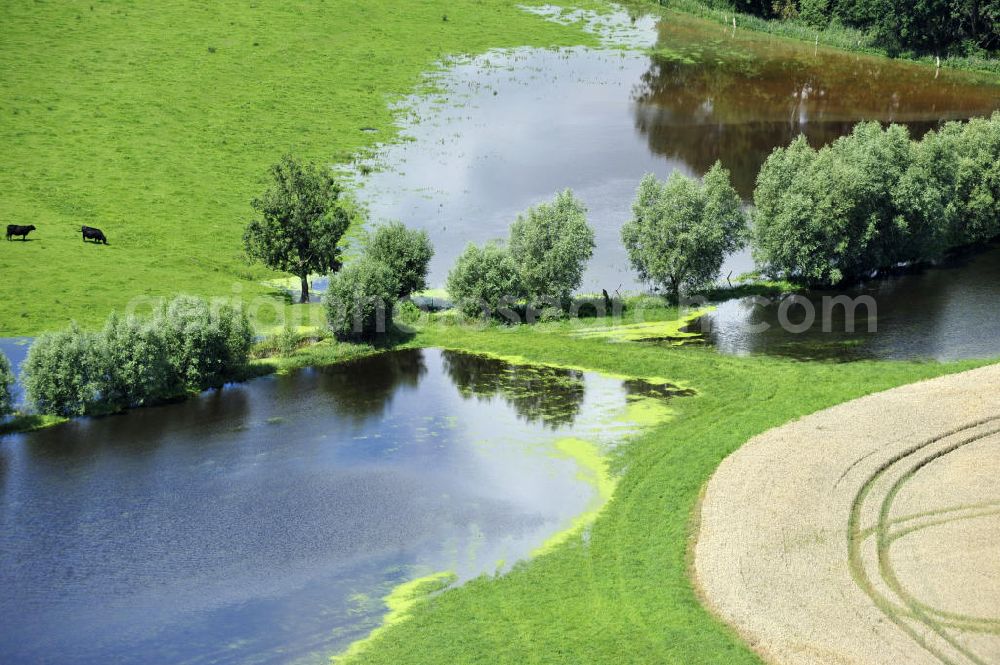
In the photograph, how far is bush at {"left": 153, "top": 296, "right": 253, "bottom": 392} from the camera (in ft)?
248

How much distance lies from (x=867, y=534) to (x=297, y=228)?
5186 cm

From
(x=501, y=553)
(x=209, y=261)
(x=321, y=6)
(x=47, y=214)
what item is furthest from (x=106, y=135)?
(x=501, y=553)

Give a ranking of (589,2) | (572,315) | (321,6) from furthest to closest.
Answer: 1. (589,2)
2. (321,6)
3. (572,315)

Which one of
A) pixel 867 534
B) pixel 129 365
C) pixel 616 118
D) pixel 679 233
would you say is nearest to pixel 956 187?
pixel 679 233

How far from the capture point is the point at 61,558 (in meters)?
56.0

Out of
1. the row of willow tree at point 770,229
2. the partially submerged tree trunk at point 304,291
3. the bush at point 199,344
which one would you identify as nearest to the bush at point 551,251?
the row of willow tree at point 770,229

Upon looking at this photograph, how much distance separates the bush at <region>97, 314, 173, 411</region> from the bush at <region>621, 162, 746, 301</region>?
123ft

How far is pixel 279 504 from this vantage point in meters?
60.9

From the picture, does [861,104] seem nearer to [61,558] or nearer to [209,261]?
[209,261]

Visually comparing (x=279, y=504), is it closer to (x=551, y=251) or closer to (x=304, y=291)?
(x=304, y=291)

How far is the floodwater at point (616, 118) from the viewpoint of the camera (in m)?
111

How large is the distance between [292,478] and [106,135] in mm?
65965

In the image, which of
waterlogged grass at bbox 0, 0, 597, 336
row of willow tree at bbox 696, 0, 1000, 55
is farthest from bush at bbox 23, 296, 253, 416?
row of willow tree at bbox 696, 0, 1000, 55

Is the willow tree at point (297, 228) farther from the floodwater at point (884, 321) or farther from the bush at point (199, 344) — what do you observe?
the floodwater at point (884, 321)
